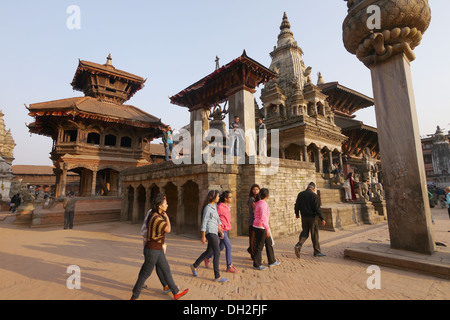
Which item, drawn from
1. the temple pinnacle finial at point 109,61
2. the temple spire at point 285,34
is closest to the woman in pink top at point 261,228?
the temple spire at point 285,34

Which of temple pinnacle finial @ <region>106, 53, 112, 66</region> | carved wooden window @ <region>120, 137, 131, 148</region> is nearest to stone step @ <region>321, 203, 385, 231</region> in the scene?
carved wooden window @ <region>120, 137, 131, 148</region>

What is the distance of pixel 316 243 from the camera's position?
5816 mm

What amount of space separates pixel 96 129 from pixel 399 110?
21692 mm

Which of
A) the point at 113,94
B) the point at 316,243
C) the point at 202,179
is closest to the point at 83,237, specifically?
Result: the point at 202,179

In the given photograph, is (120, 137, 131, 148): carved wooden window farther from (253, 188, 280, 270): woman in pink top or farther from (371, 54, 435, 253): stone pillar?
(371, 54, 435, 253): stone pillar

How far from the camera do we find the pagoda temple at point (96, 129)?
18016 mm

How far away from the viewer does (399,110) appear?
201 inches

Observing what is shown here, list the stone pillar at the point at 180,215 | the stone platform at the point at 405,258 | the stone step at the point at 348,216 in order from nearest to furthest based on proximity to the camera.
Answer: the stone platform at the point at 405,258, the stone pillar at the point at 180,215, the stone step at the point at 348,216

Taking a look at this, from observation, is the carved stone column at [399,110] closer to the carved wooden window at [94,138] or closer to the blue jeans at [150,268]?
the blue jeans at [150,268]

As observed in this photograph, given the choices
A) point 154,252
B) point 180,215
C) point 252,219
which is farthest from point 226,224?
point 180,215

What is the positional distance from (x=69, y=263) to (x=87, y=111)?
632 inches

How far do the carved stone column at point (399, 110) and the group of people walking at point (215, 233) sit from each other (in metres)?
1.84

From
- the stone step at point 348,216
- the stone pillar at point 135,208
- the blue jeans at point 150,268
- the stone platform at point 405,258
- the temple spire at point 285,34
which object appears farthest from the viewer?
the temple spire at point 285,34
